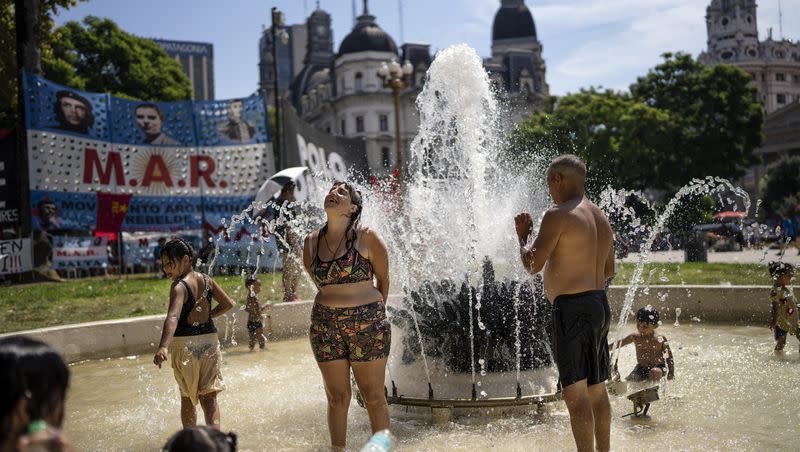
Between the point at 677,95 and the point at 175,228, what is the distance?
119 feet

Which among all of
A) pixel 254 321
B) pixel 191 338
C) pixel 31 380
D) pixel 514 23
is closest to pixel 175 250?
pixel 191 338

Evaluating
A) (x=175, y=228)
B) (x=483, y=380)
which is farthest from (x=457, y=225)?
(x=175, y=228)

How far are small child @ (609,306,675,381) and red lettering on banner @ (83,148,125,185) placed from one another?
49.2ft

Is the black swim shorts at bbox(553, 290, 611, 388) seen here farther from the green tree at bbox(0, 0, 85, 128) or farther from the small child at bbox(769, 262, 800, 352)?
the green tree at bbox(0, 0, 85, 128)

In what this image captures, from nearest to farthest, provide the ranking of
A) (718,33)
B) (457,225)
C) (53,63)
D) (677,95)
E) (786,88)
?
(457,225)
(53,63)
(677,95)
(786,88)
(718,33)

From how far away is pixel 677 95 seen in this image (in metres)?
45.1

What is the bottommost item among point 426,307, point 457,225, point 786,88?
point 426,307

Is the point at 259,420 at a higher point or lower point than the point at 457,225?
lower

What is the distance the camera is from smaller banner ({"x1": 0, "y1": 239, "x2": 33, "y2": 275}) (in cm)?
1579

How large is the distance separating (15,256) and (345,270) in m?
14.8

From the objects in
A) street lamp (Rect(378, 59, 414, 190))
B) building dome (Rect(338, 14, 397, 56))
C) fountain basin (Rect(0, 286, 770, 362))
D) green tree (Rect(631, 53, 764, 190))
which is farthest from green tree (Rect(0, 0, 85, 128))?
building dome (Rect(338, 14, 397, 56))

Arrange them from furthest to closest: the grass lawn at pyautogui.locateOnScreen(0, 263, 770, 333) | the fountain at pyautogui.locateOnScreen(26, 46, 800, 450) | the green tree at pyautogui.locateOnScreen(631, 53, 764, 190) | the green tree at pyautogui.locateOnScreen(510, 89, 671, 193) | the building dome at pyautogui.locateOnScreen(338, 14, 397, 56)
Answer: the building dome at pyautogui.locateOnScreen(338, 14, 397, 56) → the green tree at pyautogui.locateOnScreen(631, 53, 764, 190) → the green tree at pyautogui.locateOnScreen(510, 89, 671, 193) → the grass lawn at pyautogui.locateOnScreen(0, 263, 770, 333) → the fountain at pyautogui.locateOnScreen(26, 46, 800, 450)

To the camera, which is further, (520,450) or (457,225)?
(457,225)

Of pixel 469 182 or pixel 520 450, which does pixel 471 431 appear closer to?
pixel 520 450
